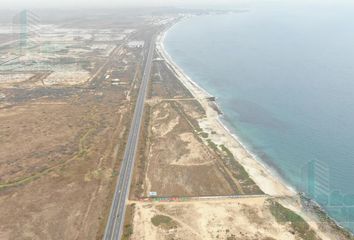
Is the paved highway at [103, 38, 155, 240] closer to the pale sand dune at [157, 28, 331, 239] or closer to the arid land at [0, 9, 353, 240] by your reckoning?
the arid land at [0, 9, 353, 240]

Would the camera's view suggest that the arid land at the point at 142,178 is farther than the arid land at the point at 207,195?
Yes

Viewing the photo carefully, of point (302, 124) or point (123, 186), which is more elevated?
point (302, 124)

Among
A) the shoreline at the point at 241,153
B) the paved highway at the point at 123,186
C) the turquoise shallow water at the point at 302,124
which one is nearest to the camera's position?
the paved highway at the point at 123,186

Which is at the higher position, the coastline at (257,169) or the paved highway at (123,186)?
the coastline at (257,169)

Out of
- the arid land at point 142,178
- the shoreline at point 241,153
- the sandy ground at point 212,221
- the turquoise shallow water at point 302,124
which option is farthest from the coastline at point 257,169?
the sandy ground at point 212,221

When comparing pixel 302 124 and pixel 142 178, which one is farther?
pixel 302 124

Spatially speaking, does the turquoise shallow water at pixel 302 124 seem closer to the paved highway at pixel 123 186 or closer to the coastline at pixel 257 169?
the coastline at pixel 257 169

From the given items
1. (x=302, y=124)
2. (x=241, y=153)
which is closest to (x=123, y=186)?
(x=241, y=153)

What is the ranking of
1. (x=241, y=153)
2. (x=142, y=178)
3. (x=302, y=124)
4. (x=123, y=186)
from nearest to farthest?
1. (x=123, y=186)
2. (x=142, y=178)
3. (x=241, y=153)
4. (x=302, y=124)

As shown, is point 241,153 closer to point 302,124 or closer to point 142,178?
point 142,178

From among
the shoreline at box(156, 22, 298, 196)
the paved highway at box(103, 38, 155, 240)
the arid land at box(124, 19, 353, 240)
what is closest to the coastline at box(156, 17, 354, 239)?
the shoreline at box(156, 22, 298, 196)

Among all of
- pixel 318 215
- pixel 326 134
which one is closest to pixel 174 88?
pixel 326 134
